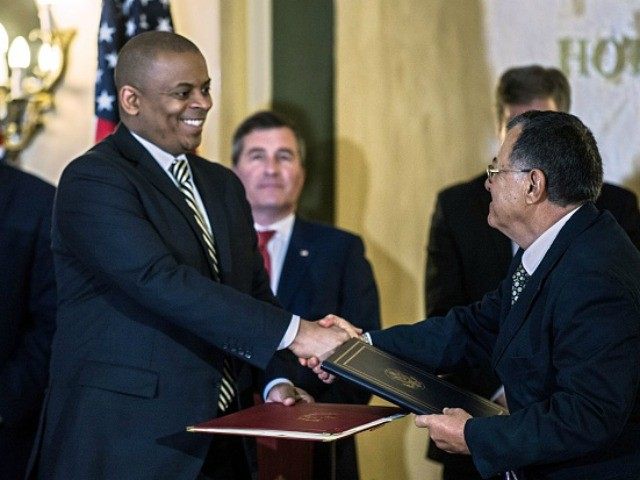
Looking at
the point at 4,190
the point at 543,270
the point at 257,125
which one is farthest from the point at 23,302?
A: the point at 543,270

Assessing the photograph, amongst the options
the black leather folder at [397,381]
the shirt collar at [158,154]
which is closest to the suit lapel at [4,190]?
the shirt collar at [158,154]

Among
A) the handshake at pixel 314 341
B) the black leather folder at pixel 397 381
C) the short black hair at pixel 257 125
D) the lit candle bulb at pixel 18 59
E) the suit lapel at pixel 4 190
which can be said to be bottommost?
the black leather folder at pixel 397 381

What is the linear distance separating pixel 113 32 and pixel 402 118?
1368 millimetres

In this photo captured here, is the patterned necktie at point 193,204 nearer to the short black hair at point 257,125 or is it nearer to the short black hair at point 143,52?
the short black hair at point 143,52

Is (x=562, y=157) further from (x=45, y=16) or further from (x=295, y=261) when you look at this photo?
(x=45, y=16)

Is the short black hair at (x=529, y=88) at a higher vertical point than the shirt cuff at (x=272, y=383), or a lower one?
higher

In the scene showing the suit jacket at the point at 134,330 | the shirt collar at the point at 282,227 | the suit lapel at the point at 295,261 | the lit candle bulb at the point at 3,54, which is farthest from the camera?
the lit candle bulb at the point at 3,54

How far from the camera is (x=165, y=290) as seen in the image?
3.13 meters

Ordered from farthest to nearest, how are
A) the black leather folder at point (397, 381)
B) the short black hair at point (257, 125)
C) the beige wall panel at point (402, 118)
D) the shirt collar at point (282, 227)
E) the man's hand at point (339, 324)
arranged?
the beige wall panel at point (402, 118)
the short black hair at point (257, 125)
the shirt collar at point (282, 227)
the man's hand at point (339, 324)
the black leather folder at point (397, 381)

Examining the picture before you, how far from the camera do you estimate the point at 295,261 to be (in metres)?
4.48

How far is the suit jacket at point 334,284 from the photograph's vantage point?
14.2 feet

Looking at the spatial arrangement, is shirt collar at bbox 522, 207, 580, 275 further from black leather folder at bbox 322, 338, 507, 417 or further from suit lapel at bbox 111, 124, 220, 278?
suit lapel at bbox 111, 124, 220, 278

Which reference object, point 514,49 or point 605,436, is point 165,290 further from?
point 514,49

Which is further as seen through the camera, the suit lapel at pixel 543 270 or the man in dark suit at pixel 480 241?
the man in dark suit at pixel 480 241
